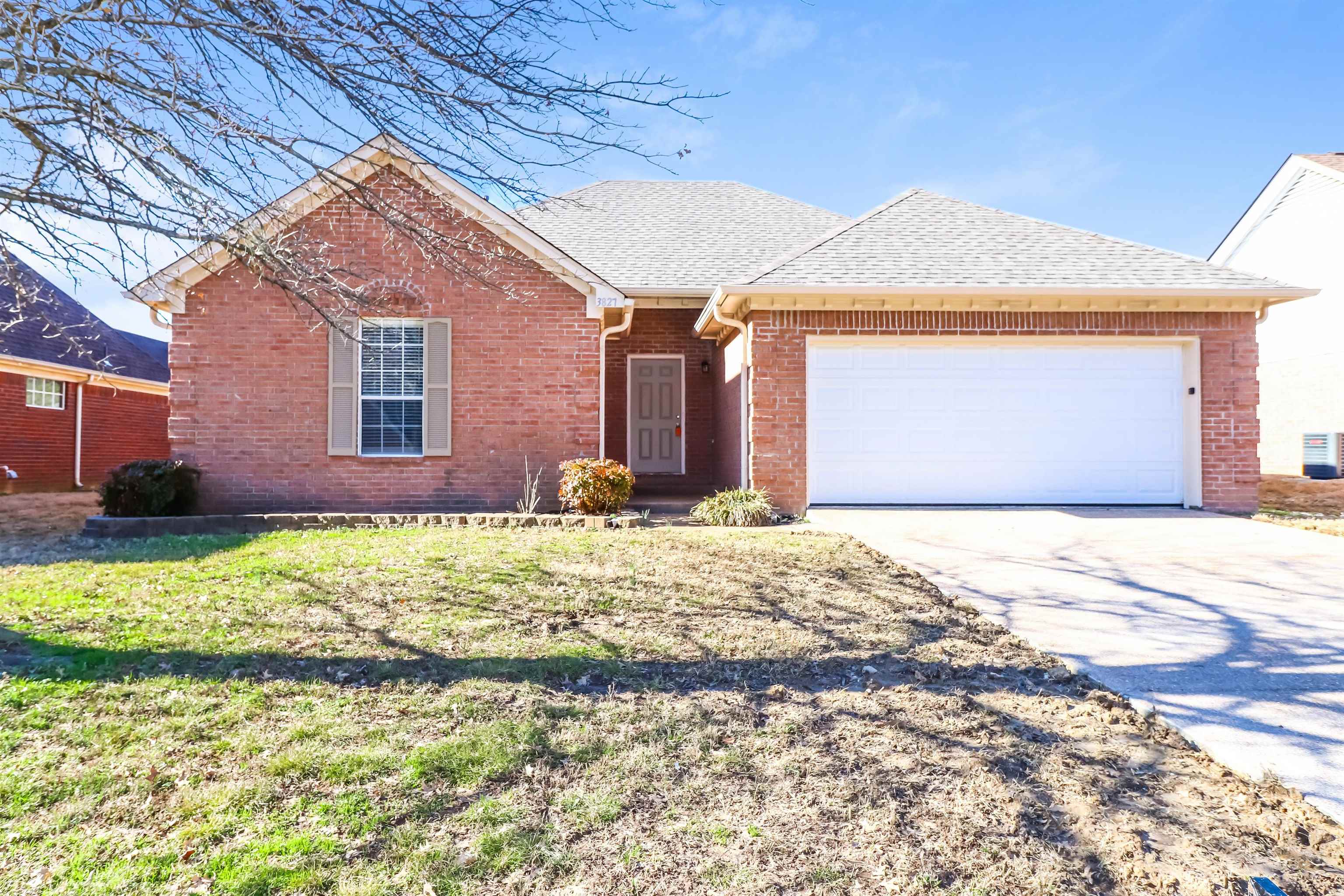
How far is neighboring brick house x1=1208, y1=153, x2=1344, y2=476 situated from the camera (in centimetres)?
1609

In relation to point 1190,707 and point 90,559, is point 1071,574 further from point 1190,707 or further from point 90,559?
point 90,559

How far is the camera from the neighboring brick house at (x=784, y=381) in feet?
32.9

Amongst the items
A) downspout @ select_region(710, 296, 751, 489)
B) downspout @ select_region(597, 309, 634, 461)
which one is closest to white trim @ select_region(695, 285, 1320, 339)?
downspout @ select_region(710, 296, 751, 489)

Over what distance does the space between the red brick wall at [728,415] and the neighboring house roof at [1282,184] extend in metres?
14.2

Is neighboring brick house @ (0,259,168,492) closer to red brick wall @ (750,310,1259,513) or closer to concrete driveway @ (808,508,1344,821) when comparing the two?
red brick wall @ (750,310,1259,513)

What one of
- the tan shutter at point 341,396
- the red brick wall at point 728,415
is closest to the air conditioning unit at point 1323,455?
the red brick wall at point 728,415

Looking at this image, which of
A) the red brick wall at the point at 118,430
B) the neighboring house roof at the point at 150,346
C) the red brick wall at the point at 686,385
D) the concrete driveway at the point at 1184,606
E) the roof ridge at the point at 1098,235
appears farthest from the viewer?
the neighboring house roof at the point at 150,346

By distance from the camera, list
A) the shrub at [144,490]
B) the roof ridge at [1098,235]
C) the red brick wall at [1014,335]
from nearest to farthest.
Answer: the shrub at [144,490], the red brick wall at [1014,335], the roof ridge at [1098,235]

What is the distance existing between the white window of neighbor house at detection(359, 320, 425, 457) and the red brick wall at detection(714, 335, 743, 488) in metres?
4.39

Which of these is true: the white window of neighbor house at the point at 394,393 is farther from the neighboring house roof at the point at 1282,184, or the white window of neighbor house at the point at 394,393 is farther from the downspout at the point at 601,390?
the neighboring house roof at the point at 1282,184

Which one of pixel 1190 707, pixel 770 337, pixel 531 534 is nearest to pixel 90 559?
pixel 531 534

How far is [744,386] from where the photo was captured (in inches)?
413

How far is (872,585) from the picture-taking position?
5863 mm

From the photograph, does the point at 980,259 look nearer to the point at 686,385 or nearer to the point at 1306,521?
the point at 1306,521
